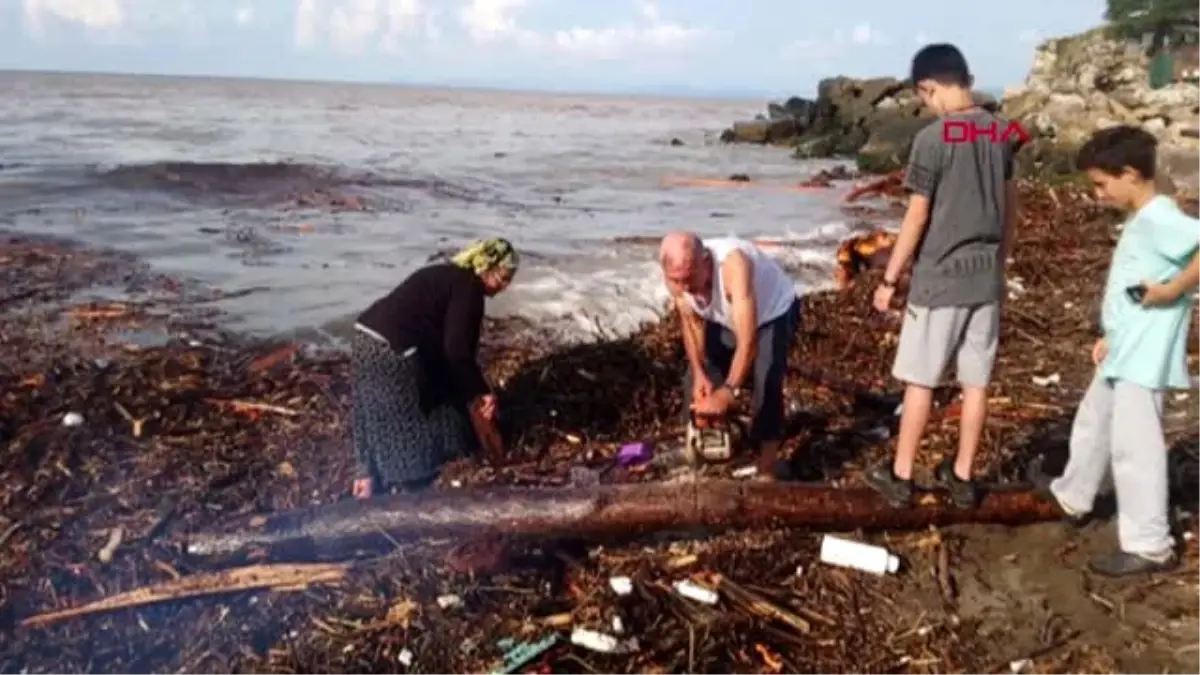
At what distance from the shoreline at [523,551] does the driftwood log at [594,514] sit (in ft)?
0.30

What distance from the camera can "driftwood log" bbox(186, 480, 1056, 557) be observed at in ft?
14.6

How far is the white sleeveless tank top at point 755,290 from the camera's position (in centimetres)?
493

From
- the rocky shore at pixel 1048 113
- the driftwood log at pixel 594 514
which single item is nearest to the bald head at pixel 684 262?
the driftwood log at pixel 594 514

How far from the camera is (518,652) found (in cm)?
378

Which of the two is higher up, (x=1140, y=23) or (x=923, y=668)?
(x=1140, y=23)

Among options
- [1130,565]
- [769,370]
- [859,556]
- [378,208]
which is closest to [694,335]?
[769,370]

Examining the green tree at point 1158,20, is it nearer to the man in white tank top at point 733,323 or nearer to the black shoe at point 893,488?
the man in white tank top at point 733,323

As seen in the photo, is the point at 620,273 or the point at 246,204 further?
the point at 246,204

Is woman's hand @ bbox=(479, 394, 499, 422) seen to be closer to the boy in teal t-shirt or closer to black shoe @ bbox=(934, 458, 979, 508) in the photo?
black shoe @ bbox=(934, 458, 979, 508)

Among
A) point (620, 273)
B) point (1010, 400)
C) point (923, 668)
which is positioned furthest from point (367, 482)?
point (620, 273)

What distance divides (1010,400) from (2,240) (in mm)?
13208

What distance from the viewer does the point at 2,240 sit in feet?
46.1

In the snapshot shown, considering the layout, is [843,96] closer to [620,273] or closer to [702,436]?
[620,273]

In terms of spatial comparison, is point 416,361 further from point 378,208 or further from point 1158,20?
point 1158,20
